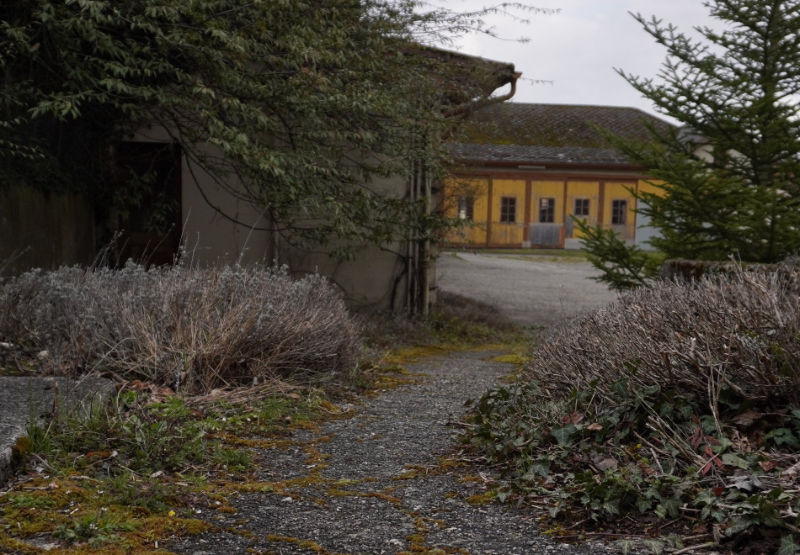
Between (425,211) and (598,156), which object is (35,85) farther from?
(598,156)

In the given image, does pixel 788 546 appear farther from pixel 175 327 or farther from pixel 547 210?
pixel 547 210

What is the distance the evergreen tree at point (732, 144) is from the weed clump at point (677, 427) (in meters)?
4.32

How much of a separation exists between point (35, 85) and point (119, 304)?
13.5 feet

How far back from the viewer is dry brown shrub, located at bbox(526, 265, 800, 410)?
147 inches

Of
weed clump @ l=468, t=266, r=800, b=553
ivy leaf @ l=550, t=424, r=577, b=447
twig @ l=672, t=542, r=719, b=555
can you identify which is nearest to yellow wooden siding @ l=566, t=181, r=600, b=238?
weed clump @ l=468, t=266, r=800, b=553

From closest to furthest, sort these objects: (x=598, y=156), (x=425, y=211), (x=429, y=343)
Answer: (x=429, y=343) → (x=425, y=211) → (x=598, y=156)

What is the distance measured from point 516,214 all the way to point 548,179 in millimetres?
1701

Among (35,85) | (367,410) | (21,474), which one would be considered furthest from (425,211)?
(21,474)

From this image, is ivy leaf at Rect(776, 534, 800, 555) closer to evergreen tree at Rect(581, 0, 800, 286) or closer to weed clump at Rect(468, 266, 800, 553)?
weed clump at Rect(468, 266, 800, 553)

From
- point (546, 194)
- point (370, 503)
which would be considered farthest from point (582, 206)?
point (370, 503)

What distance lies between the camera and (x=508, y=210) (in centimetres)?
3047

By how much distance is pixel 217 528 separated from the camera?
3.34 metres

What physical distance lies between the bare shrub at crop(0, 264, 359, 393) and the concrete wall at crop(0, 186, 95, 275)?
209 centimetres

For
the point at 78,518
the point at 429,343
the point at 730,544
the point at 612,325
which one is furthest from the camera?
the point at 429,343
